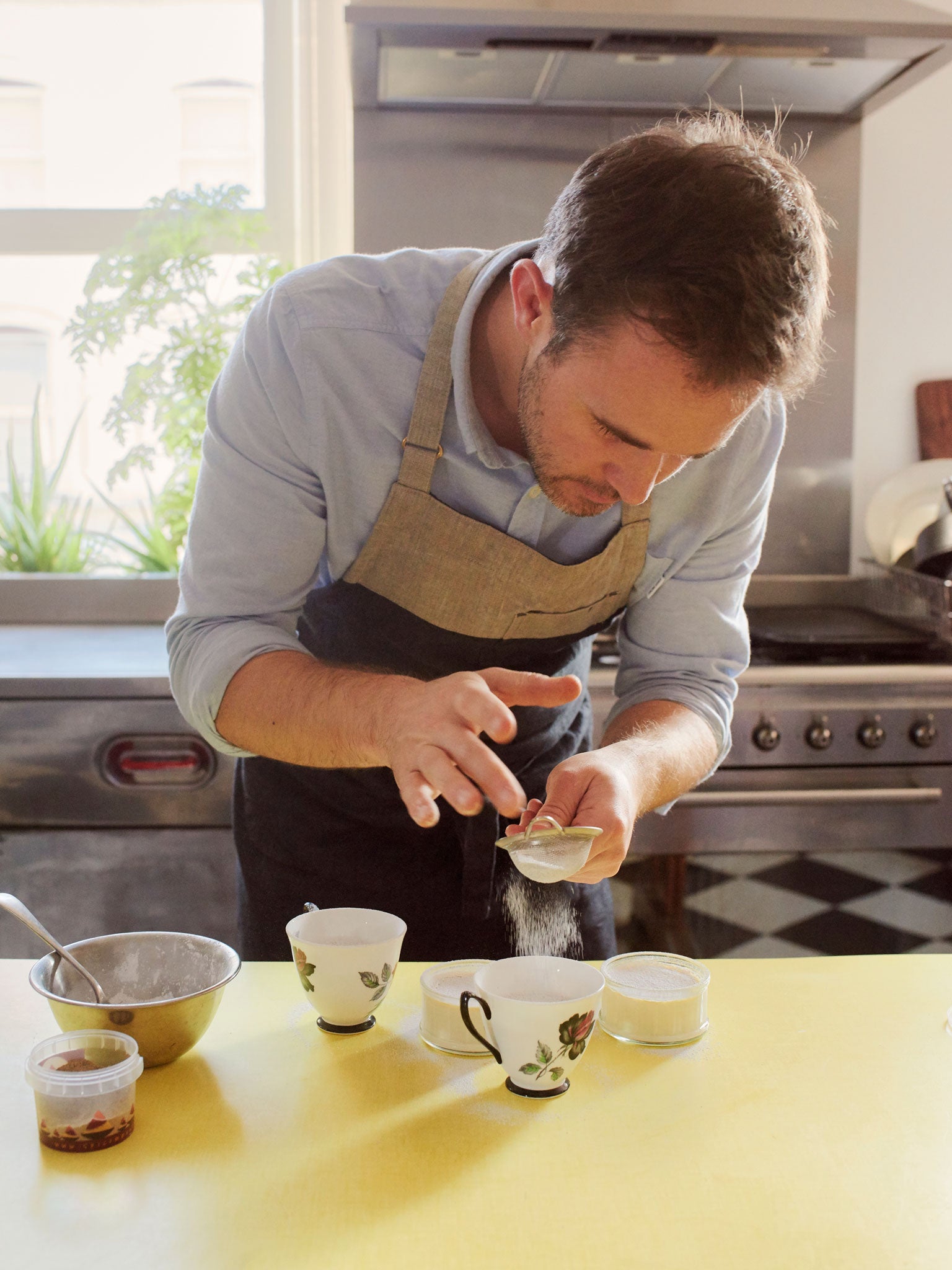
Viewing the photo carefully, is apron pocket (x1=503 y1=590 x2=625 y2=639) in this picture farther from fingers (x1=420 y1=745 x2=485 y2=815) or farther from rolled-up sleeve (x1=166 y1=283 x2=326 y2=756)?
fingers (x1=420 y1=745 x2=485 y2=815)

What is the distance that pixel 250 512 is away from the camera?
123cm

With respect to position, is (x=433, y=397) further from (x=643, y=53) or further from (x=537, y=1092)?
(x=643, y=53)

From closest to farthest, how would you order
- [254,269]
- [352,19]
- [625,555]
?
[625,555] → [352,19] → [254,269]

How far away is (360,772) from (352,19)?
1.24 meters

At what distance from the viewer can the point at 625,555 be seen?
Result: 138cm

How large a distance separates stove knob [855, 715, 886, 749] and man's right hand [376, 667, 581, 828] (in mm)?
1187

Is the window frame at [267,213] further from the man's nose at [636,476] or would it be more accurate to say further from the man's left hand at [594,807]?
the man's left hand at [594,807]

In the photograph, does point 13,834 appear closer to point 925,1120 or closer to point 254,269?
point 254,269

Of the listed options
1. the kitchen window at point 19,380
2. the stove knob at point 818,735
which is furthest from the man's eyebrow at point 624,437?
the kitchen window at point 19,380

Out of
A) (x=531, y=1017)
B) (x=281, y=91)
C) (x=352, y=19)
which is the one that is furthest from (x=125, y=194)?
(x=531, y=1017)

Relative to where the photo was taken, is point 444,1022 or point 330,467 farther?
point 330,467

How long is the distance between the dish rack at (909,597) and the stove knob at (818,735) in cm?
33

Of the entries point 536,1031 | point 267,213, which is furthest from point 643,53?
point 536,1031

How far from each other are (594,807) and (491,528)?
40 cm
